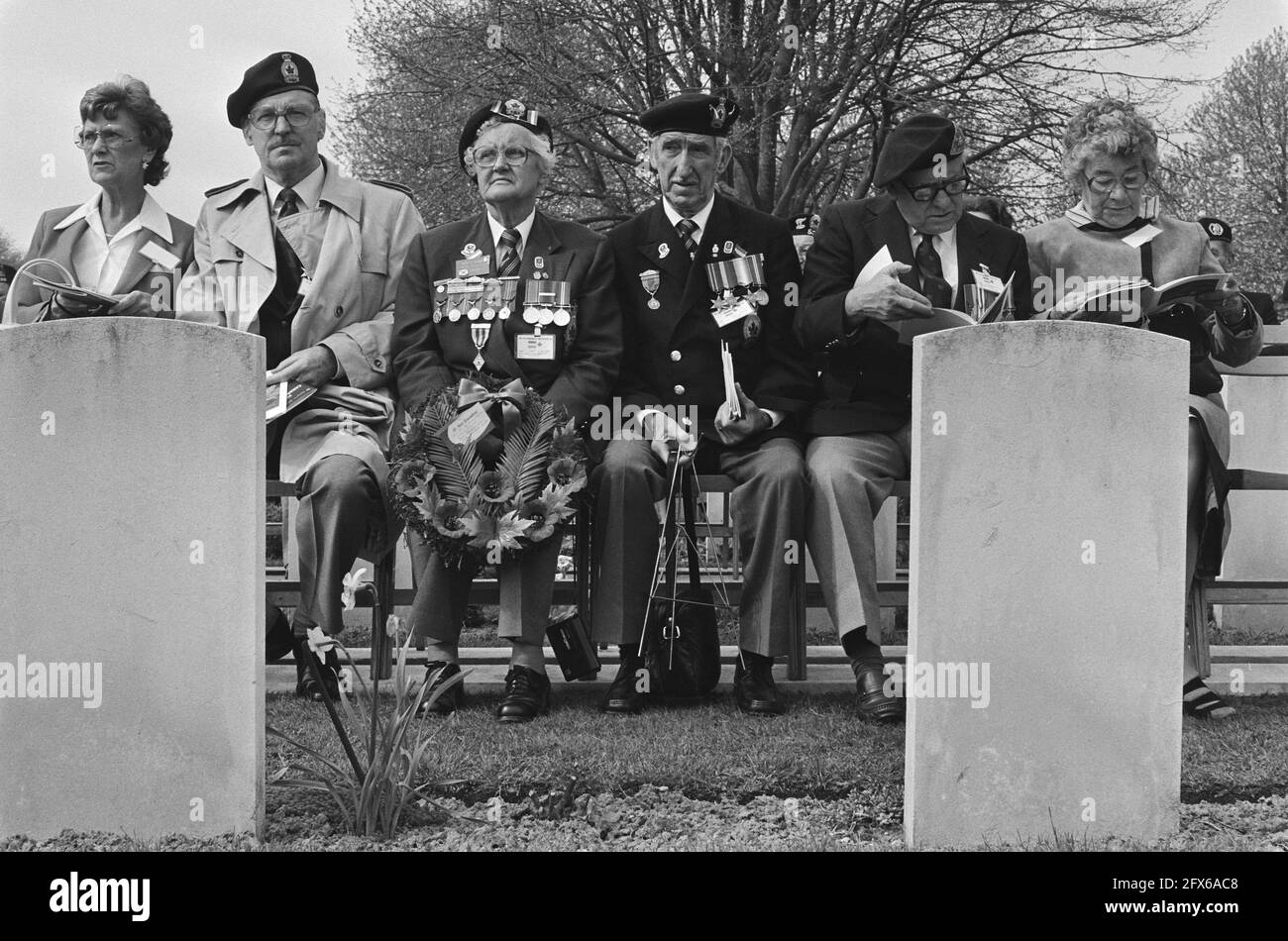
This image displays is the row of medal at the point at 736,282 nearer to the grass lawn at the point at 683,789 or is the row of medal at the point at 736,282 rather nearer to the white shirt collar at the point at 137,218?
the grass lawn at the point at 683,789

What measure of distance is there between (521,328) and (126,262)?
1.66 meters

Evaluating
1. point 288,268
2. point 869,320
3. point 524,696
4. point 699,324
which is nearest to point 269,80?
point 288,268

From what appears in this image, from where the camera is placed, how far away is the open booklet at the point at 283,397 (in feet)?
17.0

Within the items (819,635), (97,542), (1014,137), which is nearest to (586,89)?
(1014,137)

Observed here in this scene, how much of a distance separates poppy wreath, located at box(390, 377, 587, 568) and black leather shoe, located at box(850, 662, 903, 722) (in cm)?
112

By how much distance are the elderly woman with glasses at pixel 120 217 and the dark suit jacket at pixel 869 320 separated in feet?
8.31

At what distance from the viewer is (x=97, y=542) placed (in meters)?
3.36

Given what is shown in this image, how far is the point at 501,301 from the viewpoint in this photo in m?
5.32

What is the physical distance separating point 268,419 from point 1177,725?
328cm

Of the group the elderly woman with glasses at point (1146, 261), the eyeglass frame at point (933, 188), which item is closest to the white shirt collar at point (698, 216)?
the eyeglass frame at point (933, 188)

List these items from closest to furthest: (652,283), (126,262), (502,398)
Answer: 1. (502,398)
2. (652,283)
3. (126,262)

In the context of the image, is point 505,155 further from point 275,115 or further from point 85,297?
point 85,297

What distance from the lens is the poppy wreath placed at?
184 inches

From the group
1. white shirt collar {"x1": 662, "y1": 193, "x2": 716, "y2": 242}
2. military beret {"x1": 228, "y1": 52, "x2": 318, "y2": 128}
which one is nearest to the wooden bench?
white shirt collar {"x1": 662, "y1": 193, "x2": 716, "y2": 242}
